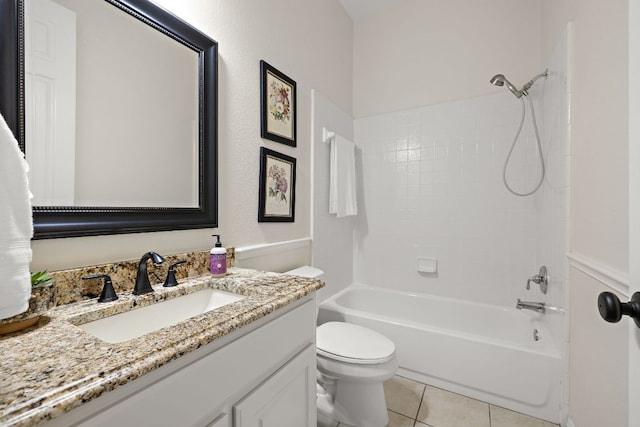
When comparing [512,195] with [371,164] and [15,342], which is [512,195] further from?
[15,342]

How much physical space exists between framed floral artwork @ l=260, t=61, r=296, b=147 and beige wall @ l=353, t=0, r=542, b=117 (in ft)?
3.59

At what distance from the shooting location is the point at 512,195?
2.03 m

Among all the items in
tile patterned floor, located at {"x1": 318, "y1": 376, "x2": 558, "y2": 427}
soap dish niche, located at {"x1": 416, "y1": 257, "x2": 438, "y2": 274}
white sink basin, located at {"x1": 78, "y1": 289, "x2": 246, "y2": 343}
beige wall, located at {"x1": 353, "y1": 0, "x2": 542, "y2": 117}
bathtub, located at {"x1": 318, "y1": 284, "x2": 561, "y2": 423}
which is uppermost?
beige wall, located at {"x1": 353, "y1": 0, "x2": 542, "y2": 117}

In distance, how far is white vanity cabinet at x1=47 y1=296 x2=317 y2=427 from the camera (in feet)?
1.56

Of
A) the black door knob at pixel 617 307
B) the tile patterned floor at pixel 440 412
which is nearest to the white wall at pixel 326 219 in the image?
the tile patterned floor at pixel 440 412

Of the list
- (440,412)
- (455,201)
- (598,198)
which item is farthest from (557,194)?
(440,412)

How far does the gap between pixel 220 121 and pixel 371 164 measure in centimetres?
160

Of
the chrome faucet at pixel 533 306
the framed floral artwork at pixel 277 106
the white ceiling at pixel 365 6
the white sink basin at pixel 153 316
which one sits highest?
the white ceiling at pixel 365 6

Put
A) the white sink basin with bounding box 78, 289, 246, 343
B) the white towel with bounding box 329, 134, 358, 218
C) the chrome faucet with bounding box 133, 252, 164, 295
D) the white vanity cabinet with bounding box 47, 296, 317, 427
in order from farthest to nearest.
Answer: the white towel with bounding box 329, 134, 358, 218 → the chrome faucet with bounding box 133, 252, 164, 295 → the white sink basin with bounding box 78, 289, 246, 343 → the white vanity cabinet with bounding box 47, 296, 317, 427

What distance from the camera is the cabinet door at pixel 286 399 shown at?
715 millimetres

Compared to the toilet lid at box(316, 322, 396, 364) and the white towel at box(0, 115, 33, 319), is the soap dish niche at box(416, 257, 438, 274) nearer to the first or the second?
the toilet lid at box(316, 322, 396, 364)

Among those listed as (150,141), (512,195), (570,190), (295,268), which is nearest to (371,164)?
(512,195)

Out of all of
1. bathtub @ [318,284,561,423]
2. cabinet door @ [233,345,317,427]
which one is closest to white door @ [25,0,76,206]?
cabinet door @ [233,345,317,427]

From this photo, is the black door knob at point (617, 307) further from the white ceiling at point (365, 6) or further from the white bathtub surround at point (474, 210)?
the white ceiling at point (365, 6)
